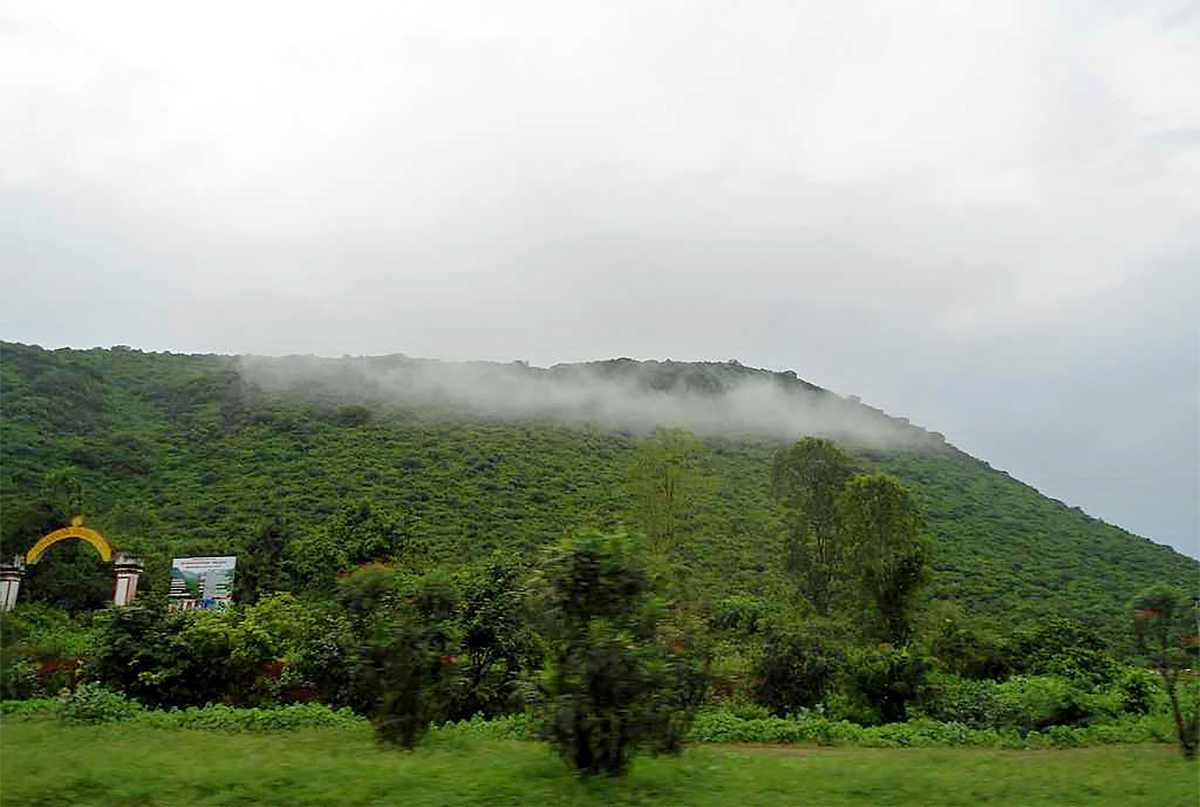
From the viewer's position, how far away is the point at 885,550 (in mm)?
21688

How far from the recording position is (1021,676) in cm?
1652

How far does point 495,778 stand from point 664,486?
780 inches

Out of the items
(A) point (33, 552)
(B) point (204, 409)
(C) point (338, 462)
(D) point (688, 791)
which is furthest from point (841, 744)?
(B) point (204, 409)

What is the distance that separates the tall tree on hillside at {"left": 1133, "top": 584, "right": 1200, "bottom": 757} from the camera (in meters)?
8.59

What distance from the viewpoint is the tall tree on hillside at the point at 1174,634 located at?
28.2ft

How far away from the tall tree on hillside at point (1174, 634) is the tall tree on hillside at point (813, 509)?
16.5 meters

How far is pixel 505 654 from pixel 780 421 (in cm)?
4405

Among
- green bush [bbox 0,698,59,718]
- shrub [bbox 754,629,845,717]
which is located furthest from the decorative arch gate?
shrub [bbox 754,629,845,717]

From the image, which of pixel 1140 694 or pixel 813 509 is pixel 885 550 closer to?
pixel 813 509

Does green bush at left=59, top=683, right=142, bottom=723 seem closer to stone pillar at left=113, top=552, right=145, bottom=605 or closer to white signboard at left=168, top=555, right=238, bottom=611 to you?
stone pillar at left=113, top=552, right=145, bottom=605

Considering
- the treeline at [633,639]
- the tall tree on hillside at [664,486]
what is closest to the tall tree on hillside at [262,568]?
the treeline at [633,639]

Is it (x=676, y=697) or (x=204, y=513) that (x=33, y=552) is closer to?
(x=204, y=513)

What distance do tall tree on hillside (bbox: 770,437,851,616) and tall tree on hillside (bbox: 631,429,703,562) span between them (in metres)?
3.34

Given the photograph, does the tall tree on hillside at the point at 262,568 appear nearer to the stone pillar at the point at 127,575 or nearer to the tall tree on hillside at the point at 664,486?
the stone pillar at the point at 127,575
